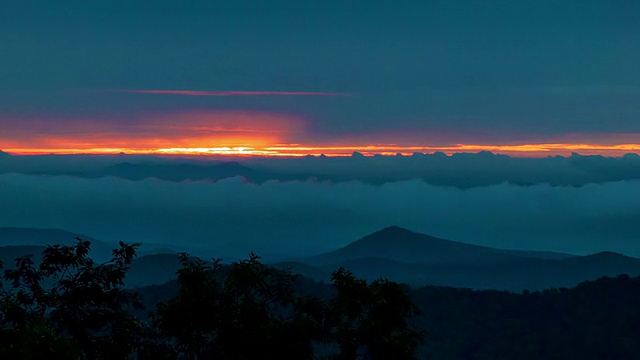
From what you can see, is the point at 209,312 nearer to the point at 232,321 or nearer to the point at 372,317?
the point at 232,321

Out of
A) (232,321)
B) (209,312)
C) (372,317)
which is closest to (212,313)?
(209,312)

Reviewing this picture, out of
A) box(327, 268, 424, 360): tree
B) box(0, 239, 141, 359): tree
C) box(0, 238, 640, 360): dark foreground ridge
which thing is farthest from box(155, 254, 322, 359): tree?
box(0, 239, 141, 359): tree

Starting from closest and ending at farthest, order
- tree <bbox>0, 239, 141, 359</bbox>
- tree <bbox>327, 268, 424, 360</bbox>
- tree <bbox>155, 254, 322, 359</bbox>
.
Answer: tree <bbox>155, 254, 322, 359</bbox>, tree <bbox>327, 268, 424, 360</bbox>, tree <bbox>0, 239, 141, 359</bbox>

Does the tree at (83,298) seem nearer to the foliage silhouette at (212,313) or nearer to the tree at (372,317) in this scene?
the foliage silhouette at (212,313)

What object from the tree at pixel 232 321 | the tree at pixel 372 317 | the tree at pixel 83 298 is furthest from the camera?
the tree at pixel 83 298

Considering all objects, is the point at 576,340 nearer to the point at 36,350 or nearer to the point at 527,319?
the point at 527,319

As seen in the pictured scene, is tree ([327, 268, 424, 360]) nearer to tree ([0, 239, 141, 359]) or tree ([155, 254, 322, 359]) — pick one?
tree ([155, 254, 322, 359])

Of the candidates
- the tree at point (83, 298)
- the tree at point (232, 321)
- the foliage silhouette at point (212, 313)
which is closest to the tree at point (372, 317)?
the foliage silhouette at point (212, 313)

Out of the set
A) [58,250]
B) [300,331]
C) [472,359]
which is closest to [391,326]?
[300,331]

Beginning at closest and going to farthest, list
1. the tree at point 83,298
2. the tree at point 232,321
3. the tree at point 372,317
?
1. the tree at point 232,321
2. the tree at point 372,317
3. the tree at point 83,298

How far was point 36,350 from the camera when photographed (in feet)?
68.8

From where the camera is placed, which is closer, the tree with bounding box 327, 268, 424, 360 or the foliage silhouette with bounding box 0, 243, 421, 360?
the foliage silhouette with bounding box 0, 243, 421, 360

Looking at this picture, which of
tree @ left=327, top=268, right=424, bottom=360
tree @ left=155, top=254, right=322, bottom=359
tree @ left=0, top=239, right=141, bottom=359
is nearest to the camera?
tree @ left=155, top=254, right=322, bottom=359

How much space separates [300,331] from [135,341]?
641 centimetres
